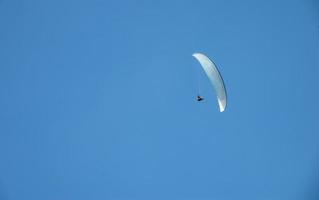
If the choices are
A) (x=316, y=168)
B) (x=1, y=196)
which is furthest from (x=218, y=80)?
(x=1, y=196)

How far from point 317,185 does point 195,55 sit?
13.5 m

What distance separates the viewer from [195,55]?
21.0 m

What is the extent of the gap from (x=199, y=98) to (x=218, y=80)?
7.59 feet

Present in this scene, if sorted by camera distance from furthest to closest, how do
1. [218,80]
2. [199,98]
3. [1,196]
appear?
[1,196] < [199,98] < [218,80]

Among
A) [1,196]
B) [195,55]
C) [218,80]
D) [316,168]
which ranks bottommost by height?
[1,196]

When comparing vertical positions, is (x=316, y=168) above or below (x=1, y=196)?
above

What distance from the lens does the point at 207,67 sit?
826 inches

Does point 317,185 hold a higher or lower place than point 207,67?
lower

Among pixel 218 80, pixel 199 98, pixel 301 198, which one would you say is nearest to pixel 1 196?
pixel 199 98

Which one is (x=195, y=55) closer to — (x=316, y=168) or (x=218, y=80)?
(x=218, y=80)

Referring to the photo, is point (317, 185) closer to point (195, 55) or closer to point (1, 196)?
point (195, 55)

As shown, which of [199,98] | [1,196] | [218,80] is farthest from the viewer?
[1,196]

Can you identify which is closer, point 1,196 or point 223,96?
point 223,96

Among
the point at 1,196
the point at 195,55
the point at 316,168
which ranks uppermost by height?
Result: the point at 195,55
